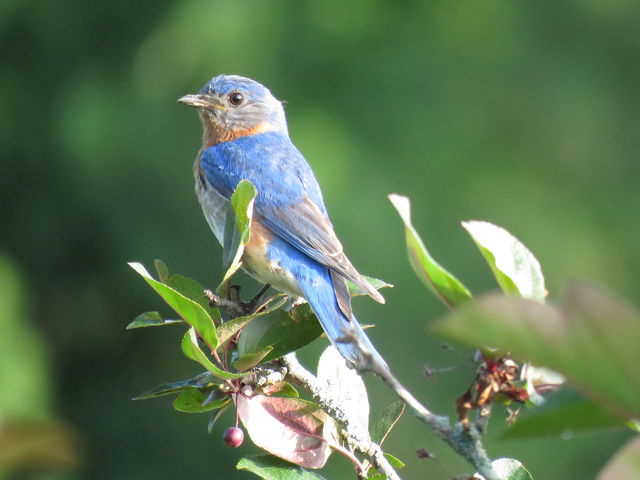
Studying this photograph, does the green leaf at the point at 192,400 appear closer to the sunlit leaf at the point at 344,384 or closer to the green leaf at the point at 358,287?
the sunlit leaf at the point at 344,384

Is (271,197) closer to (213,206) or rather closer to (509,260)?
A: (213,206)

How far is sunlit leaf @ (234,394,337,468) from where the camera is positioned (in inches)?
66.6

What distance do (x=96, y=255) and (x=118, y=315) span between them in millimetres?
460

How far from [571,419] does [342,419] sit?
2.58 feet

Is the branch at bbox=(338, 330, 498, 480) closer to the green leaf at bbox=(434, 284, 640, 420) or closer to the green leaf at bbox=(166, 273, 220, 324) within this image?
the green leaf at bbox=(434, 284, 640, 420)

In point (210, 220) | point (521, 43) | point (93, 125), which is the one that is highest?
point (521, 43)

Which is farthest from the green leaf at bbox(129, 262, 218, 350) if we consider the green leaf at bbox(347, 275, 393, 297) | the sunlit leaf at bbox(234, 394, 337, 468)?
the green leaf at bbox(347, 275, 393, 297)

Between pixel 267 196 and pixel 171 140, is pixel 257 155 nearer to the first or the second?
pixel 267 196

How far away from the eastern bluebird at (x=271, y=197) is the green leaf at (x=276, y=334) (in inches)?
14.6

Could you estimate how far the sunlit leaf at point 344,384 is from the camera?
187cm

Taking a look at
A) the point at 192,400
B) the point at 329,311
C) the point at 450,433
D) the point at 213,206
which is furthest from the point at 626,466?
the point at 213,206

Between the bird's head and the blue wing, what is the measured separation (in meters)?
0.16

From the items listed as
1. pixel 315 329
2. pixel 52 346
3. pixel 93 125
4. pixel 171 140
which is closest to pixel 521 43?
pixel 171 140

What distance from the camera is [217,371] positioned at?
65.7 inches
